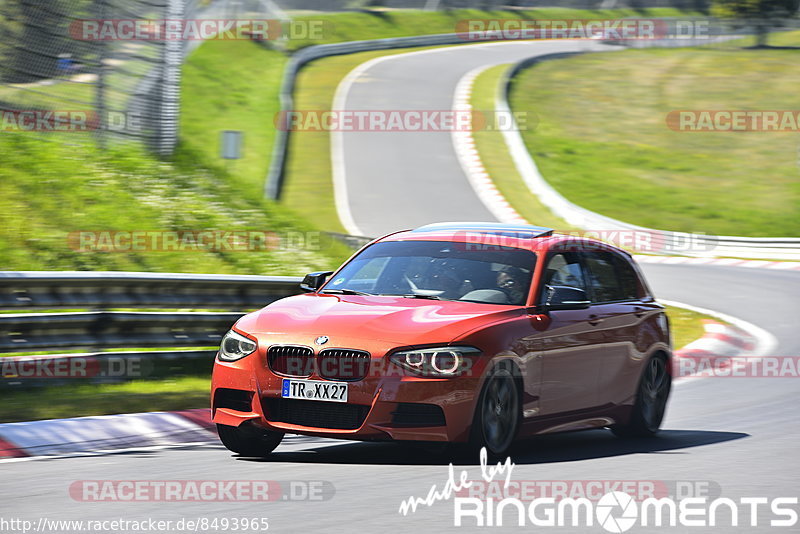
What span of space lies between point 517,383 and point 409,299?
34.2 inches

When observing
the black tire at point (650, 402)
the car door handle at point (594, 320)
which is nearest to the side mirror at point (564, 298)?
the car door handle at point (594, 320)

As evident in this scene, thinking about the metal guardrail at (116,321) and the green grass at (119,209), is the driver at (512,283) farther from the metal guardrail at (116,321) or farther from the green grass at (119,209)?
the green grass at (119,209)

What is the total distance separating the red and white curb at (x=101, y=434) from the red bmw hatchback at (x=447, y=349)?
0.79 m

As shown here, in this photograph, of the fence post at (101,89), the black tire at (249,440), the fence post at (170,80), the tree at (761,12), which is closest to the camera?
the black tire at (249,440)

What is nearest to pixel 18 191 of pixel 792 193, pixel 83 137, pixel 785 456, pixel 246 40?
pixel 83 137

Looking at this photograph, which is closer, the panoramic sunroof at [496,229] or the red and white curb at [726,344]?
the panoramic sunroof at [496,229]

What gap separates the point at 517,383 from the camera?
7887mm

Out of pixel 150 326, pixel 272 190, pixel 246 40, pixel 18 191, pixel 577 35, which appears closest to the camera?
pixel 150 326

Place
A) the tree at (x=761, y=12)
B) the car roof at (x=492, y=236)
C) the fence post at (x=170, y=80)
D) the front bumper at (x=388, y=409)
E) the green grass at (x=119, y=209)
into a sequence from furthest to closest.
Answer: the tree at (x=761, y=12) < the fence post at (x=170, y=80) < the green grass at (x=119, y=209) < the car roof at (x=492, y=236) < the front bumper at (x=388, y=409)

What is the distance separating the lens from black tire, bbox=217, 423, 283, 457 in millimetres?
7891

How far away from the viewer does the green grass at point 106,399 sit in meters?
9.12

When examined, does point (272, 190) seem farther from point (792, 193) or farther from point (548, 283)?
point (548, 283)

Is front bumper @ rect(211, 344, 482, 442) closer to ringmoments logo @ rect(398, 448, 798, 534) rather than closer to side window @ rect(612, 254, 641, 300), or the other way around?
ringmoments logo @ rect(398, 448, 798, 534)

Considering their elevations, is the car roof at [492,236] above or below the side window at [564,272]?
above
